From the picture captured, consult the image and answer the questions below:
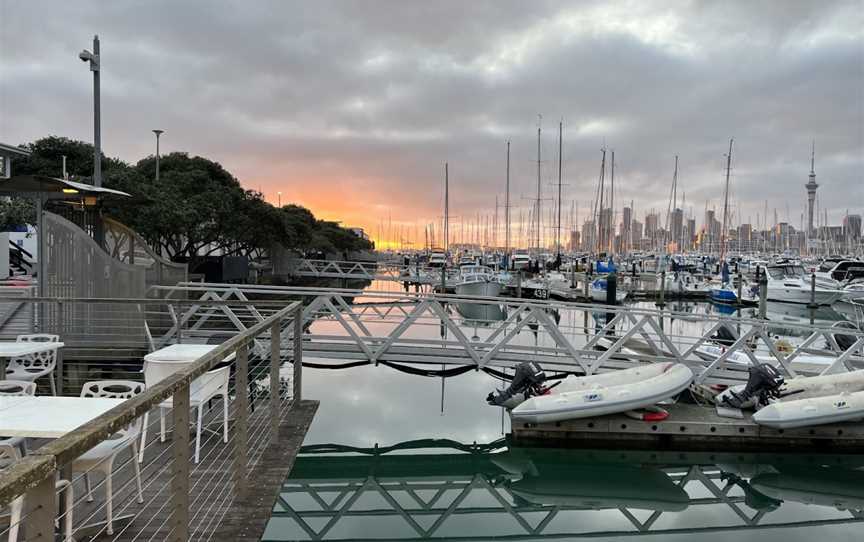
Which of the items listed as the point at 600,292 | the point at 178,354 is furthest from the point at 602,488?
the point at 600,292

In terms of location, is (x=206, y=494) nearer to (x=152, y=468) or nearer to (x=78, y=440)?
(x=152, y=468)

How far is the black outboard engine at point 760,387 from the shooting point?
9086 mm

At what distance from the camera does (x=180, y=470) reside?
2.77 meters

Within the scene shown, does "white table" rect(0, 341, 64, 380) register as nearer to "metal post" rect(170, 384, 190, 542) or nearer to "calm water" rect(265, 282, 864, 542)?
"calm water" rect(265, 282, 864, 542)

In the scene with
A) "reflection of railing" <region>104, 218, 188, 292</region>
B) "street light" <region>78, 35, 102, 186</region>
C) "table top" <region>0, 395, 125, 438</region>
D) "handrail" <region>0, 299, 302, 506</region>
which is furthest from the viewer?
"street light" <region>78, 35, 102, 186</region>

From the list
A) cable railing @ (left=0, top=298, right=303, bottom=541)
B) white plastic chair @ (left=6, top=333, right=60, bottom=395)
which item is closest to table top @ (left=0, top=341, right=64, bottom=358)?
white plastic chair @ (left=6, top=333, right=60, bottom=395)

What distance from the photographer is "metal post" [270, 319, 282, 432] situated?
4941mm

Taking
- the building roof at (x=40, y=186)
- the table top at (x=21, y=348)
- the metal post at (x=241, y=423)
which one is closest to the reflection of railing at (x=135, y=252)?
the building roof at (x=40, y=186)

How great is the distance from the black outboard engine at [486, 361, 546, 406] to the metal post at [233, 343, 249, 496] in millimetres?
6131

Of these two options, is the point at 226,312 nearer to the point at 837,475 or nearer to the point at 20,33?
the point at 837,475

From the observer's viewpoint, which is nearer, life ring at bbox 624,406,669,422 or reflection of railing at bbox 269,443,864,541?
reflection of railing at bbox 269,443,864,541

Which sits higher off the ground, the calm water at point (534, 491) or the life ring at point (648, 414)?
the life ring at point (648, 414)

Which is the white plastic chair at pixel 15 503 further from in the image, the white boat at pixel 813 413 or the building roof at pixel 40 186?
the white boat at pixel 813 413

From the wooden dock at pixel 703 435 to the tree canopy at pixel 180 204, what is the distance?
13.2 meters
